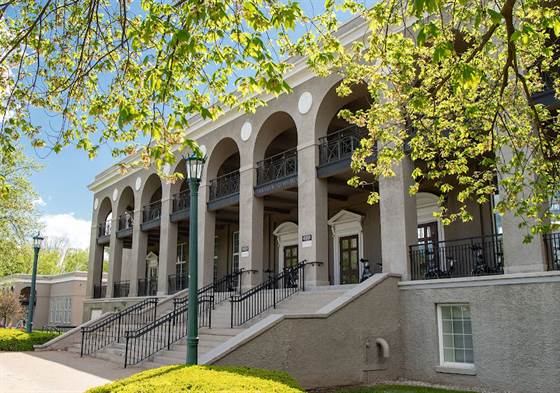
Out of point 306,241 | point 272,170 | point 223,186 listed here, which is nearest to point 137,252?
point 223,186

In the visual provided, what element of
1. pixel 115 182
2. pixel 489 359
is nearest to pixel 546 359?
pixel 489 359

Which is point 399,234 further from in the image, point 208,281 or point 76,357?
A: point 76,357

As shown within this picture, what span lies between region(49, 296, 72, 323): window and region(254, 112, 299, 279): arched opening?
30023 mm

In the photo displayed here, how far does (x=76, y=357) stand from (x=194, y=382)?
1236 cm

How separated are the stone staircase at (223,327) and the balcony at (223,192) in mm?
5432

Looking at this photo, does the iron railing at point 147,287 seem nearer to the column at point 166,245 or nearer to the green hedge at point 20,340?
the column at point 166,245

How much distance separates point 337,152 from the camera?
1697 centimetres

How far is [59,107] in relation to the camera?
30.3 feet

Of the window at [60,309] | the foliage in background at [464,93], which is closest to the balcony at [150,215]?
the foliage in background at [464,93]

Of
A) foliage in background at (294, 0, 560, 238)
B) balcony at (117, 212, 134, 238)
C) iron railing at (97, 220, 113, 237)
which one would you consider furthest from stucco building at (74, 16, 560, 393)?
iron railing at (97, 220, 113, 237)

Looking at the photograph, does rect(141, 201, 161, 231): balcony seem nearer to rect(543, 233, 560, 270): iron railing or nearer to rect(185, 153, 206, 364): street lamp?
rect(185, 153, 206, 364): street lamp

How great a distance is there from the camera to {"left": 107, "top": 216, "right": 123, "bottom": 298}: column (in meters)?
30.2

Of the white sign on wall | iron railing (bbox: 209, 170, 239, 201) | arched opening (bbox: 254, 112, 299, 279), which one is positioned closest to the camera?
the white sign on wall

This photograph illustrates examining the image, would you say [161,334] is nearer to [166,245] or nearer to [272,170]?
[272,170]
